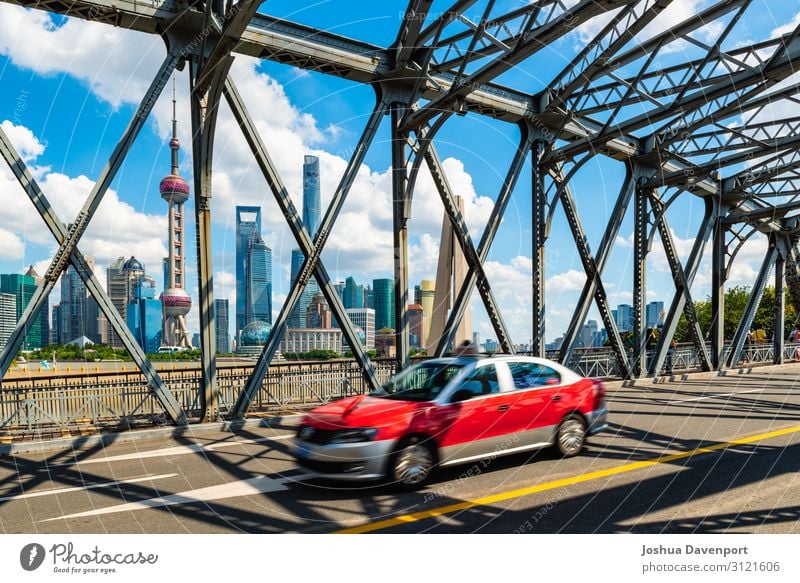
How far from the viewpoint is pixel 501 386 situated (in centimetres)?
765

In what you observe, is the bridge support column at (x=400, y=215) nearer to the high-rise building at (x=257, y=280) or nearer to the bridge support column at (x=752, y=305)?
the high-rise building at (x=257, y=280)

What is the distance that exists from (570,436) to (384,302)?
723 cm

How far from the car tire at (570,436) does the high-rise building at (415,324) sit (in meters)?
6.65

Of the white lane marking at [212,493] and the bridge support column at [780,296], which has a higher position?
the bridge support column at [780,296]

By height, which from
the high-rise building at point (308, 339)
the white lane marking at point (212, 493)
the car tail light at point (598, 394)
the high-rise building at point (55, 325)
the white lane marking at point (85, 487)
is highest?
the high-rise building at point (55, 325)

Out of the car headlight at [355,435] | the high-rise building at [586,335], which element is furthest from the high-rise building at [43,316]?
the high-rise building at [586,335]

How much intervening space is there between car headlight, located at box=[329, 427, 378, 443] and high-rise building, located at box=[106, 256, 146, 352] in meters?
5.94

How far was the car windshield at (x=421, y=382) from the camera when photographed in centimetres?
745

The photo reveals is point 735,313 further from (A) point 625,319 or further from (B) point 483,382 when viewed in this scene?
(B) point 483,382

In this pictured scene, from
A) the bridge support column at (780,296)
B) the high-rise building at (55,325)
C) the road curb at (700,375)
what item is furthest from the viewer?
the bridge support column at (780,296)

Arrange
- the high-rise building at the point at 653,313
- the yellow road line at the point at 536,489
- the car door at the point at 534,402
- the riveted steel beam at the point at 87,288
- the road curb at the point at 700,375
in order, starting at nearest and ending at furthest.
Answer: the yellow road line at the point at 536,489, the car door at the point at 534,402, the riveted steel beam at the point at 87,288, the road curb at the point at 700,375, the high-rise building at the point at 653,313

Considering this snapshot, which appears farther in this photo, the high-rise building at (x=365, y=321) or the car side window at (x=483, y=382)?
the high-rise building at (x=365, y=321)

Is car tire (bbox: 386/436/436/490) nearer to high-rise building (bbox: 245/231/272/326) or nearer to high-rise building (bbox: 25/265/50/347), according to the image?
high-rise building (bbox: 245/231/272/326)

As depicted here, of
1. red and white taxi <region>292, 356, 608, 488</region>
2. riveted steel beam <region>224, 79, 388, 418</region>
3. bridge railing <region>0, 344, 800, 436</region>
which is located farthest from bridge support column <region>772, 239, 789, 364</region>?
red and white taxi <region>292, 356, 608, 488</region>
